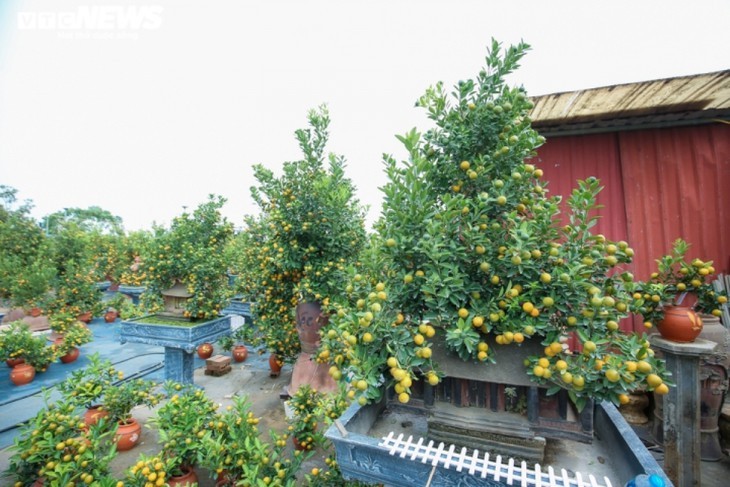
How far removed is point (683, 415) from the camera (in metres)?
3.01

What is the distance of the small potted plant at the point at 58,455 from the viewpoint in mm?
2803

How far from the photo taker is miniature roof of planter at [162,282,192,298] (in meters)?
6.23

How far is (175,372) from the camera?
19.2 feet

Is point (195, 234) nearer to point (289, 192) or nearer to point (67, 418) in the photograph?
point (289, 192)

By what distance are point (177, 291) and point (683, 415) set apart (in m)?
7.73

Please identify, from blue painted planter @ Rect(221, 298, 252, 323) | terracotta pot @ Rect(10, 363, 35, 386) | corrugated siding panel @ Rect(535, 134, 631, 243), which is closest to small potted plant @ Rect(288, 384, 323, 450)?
corrugated siding panel @ Rect(535, 134, 631, 243)

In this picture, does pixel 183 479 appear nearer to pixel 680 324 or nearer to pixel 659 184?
pixel 680 324

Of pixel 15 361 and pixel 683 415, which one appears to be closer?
pixel 683 415

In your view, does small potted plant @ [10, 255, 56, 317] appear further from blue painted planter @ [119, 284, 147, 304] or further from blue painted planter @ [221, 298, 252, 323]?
blue painted planter @ [119, 284, 147, 304]

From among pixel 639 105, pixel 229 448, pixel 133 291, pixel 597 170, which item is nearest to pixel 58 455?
pixel 229 448

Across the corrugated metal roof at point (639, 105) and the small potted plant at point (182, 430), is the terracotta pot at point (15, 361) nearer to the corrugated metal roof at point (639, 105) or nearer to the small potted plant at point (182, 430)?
the small potted plant at point (182, 430)

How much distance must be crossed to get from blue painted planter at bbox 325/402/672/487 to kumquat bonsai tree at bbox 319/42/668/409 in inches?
10.6

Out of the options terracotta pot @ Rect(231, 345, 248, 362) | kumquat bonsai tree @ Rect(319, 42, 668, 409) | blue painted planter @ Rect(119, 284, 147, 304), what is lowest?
terracotta pot @ Rect(231, 345, 248, 362)

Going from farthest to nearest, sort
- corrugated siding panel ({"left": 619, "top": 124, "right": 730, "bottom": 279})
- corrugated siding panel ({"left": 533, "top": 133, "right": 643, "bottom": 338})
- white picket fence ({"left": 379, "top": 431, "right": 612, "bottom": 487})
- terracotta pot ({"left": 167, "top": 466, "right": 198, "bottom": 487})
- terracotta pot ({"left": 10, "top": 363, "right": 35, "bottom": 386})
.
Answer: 1. terracotta pot ({"left": 10, "top": 363, "right": 35, "bottom": 386})
2. corrugated siding panel ({"left": 533, "top": 133, "right": 643, "bottom": 338})
3. corrugated siding panel ({"left": 619, "top": 124, "right": 730, "bottom": 279})
4. terracotta pot ({"left": 167, "top": 466, "right": 198, "bottom": 487})
5. white picket fence ({"left": 379, "top": 431, "right": 612, "bottom": 487})
